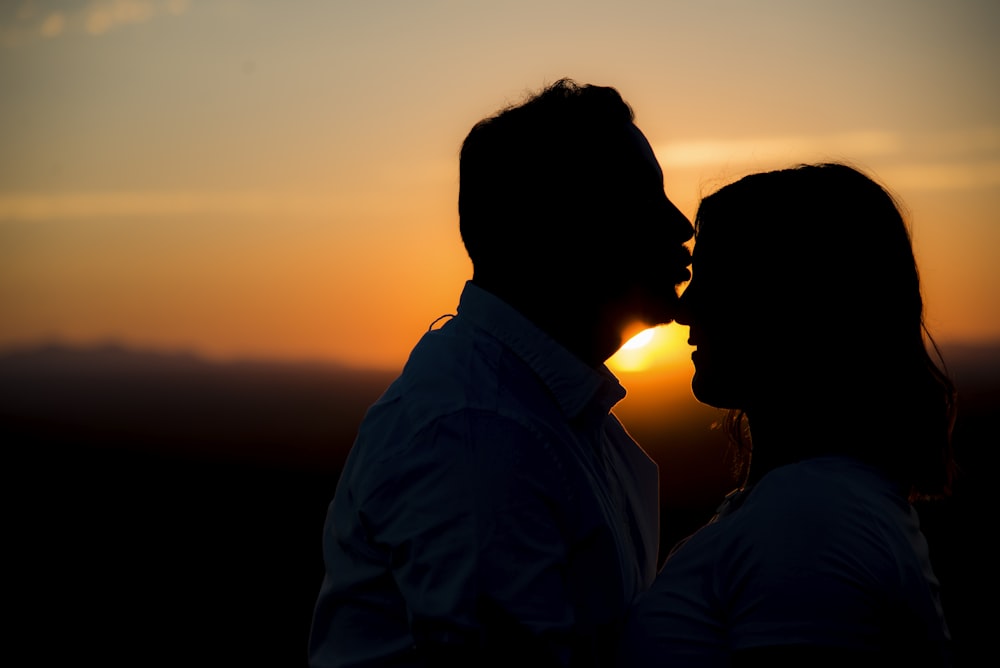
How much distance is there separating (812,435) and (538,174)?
109 cm

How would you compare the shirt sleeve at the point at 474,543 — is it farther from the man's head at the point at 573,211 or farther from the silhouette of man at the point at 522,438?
the man's head at the point at 573,211

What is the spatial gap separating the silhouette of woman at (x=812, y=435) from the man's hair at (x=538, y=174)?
367mm

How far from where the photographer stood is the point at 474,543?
1.97 meters

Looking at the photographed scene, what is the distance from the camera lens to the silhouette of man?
6.53ft

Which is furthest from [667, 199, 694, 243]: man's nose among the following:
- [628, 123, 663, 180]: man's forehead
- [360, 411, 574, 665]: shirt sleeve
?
[360, 411, 574, 665]: shirt sleeve

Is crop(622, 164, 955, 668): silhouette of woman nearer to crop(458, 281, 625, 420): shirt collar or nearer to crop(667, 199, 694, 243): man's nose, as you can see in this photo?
crop(667, 199, 694, 243): man's nose

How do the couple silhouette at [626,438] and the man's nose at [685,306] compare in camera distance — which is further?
the man's nose at [685,306]

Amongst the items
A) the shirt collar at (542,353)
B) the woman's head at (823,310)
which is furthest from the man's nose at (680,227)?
the shirt collar at (542,353)

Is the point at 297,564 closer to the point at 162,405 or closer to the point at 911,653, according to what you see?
the point at 911,653

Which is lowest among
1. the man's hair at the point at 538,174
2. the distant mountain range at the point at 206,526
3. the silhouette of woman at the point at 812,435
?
the distant mountain range at the point at 206,526

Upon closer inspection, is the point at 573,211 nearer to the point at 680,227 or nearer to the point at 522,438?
the point at 680,227

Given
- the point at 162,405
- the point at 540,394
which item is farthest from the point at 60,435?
the point at 540,394

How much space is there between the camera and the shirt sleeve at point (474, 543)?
6.40ft

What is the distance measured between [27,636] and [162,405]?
110 ft
